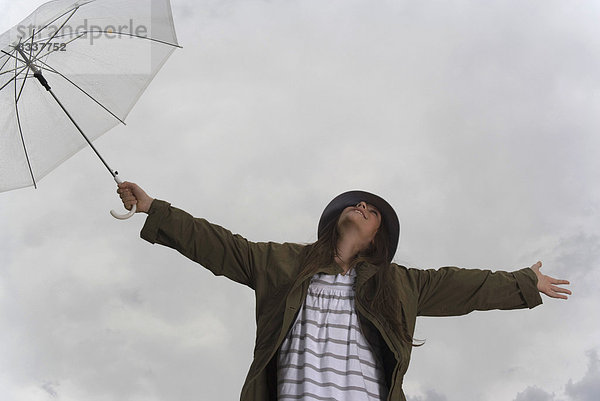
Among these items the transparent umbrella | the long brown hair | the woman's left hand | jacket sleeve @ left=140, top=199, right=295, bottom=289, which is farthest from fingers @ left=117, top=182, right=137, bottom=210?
the woman's left hand

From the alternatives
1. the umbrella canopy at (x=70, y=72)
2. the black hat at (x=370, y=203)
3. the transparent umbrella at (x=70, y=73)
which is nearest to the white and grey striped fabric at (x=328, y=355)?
the black hat at (x=370, y=203)

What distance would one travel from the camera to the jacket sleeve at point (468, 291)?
181 inches

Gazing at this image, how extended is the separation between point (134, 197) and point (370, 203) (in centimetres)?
161

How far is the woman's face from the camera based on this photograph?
4.53 meters

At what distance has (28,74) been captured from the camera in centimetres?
462

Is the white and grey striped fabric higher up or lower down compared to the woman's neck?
lower down

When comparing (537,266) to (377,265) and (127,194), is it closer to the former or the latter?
(377,265)

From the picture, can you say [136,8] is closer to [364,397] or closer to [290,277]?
[290,277]

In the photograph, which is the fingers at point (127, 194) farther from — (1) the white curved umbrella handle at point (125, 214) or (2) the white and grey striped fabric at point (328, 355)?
(2) the white and grey striped fabric at point (328, 355)

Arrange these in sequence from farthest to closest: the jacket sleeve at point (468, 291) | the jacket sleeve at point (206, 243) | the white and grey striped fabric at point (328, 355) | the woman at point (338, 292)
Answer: the jacket sleeve at point (468, 291) < the jacket sleeve at point (206, 243) < the woman at point (338, 292) < the white and grey striped fabric at point (328, 355)

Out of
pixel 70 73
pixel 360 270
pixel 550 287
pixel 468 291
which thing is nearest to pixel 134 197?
pixel 70 73

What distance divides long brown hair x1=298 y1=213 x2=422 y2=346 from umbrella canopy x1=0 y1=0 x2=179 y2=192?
168cm

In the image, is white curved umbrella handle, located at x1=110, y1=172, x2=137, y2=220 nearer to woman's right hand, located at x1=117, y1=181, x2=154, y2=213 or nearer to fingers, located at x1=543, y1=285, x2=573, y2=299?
woman's right hand, located at x1=117, y1=181, x2=154, y2=213

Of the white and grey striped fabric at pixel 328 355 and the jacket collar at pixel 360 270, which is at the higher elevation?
the jacket collar at pixel 360 270
